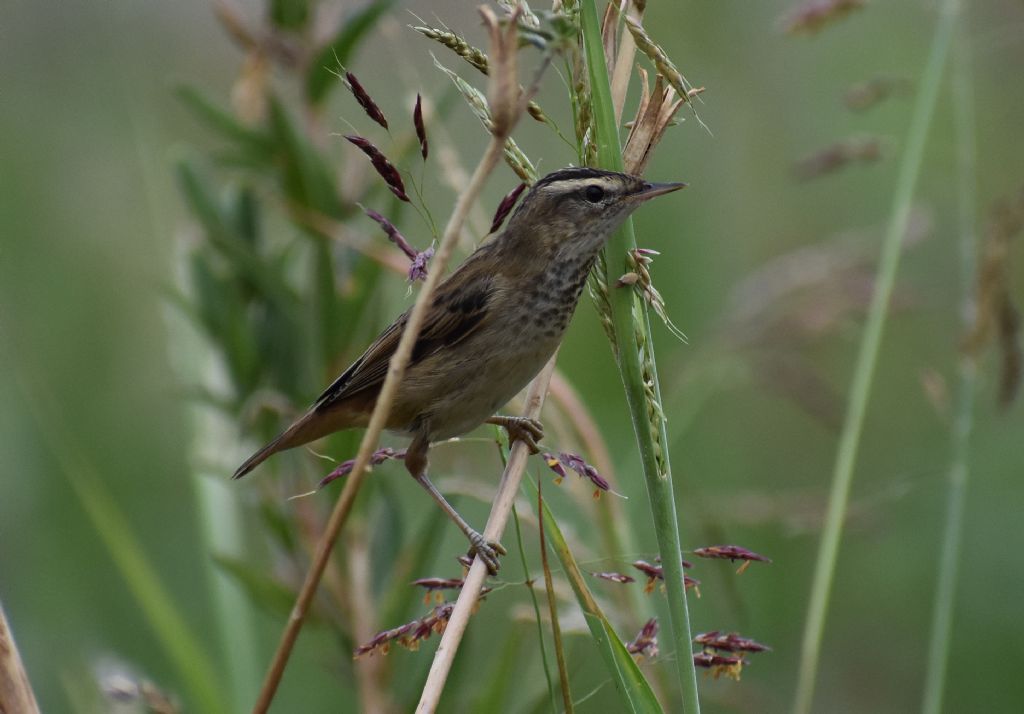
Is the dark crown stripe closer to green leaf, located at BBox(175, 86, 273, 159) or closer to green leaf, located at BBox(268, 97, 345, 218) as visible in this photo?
green leaf, located at BBox(268, 97, 345, 218)

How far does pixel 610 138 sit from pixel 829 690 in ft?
10.7

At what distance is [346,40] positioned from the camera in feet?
9.99

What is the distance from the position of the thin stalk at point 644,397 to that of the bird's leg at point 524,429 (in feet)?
1.26

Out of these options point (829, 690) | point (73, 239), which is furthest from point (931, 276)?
point (73, 239)

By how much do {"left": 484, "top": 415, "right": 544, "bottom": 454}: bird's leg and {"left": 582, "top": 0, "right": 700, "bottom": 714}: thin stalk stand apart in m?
0.38

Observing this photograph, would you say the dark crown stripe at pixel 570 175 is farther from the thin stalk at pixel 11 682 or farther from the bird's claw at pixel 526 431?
the thin stalk at pixel 11 682

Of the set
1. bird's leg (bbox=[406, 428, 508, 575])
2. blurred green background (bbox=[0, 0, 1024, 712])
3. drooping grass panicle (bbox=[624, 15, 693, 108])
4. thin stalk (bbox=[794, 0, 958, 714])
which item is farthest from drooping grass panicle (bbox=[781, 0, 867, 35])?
bird's leg (bbox=[406, 428, 508, 575])

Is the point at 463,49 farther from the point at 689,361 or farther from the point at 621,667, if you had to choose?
the point at 689,361

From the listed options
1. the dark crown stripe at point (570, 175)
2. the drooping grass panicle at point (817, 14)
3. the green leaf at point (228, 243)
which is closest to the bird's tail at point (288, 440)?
the green leaf at point (228, 243)

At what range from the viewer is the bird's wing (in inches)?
104

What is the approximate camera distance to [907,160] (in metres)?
2.63

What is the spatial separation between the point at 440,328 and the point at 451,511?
0.53 metres

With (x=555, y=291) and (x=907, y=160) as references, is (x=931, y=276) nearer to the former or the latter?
(x=907, y=160)

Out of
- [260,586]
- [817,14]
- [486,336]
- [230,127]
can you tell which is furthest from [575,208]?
[260,586]
